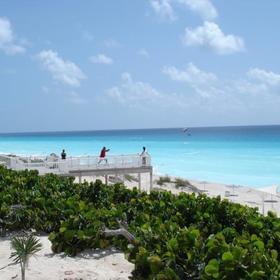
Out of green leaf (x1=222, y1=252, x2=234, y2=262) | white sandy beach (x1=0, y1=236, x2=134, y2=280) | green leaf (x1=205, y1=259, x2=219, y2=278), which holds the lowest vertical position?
white sandy beach (x1=0, y1=236, x2=134, y2=280)

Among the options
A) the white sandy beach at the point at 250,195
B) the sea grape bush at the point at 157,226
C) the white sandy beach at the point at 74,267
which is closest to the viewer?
the sea grape bush at the point at 157,226

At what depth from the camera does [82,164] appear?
68.7 ft

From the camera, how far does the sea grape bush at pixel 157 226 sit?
17.8ft

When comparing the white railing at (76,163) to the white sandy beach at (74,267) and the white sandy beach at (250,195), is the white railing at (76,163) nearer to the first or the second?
the white sandy beach at (250,195)

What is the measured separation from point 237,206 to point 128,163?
13008 mm

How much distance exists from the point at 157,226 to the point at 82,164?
13.8 meters

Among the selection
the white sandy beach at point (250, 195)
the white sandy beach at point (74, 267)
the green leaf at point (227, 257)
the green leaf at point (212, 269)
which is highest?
the green leaf at point (227, 257)

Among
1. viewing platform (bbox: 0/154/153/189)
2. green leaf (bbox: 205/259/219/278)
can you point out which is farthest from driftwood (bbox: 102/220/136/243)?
viewing platform (bbox: 0/154/153/189)

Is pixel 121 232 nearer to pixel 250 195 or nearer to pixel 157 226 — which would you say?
pixel 157 226

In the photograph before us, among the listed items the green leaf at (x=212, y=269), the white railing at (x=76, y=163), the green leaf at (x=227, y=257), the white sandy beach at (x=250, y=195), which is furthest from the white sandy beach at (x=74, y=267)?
the white sandy beach at (x=250, y=195)

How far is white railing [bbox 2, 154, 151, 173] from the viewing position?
20.2 m

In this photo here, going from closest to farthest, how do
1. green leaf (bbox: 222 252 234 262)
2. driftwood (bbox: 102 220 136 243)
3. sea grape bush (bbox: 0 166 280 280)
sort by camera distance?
1. green leaf (bbox: 222 252 234 262)
2. sea grape bush (bbox: 0 166 280 280)
3. driftwood (bbox: 102 220 136 243)

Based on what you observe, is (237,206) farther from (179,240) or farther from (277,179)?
(277,179)

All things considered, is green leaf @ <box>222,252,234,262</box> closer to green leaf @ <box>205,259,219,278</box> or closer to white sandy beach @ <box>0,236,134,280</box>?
green leaf @ <box>205,259,219,278</box>
